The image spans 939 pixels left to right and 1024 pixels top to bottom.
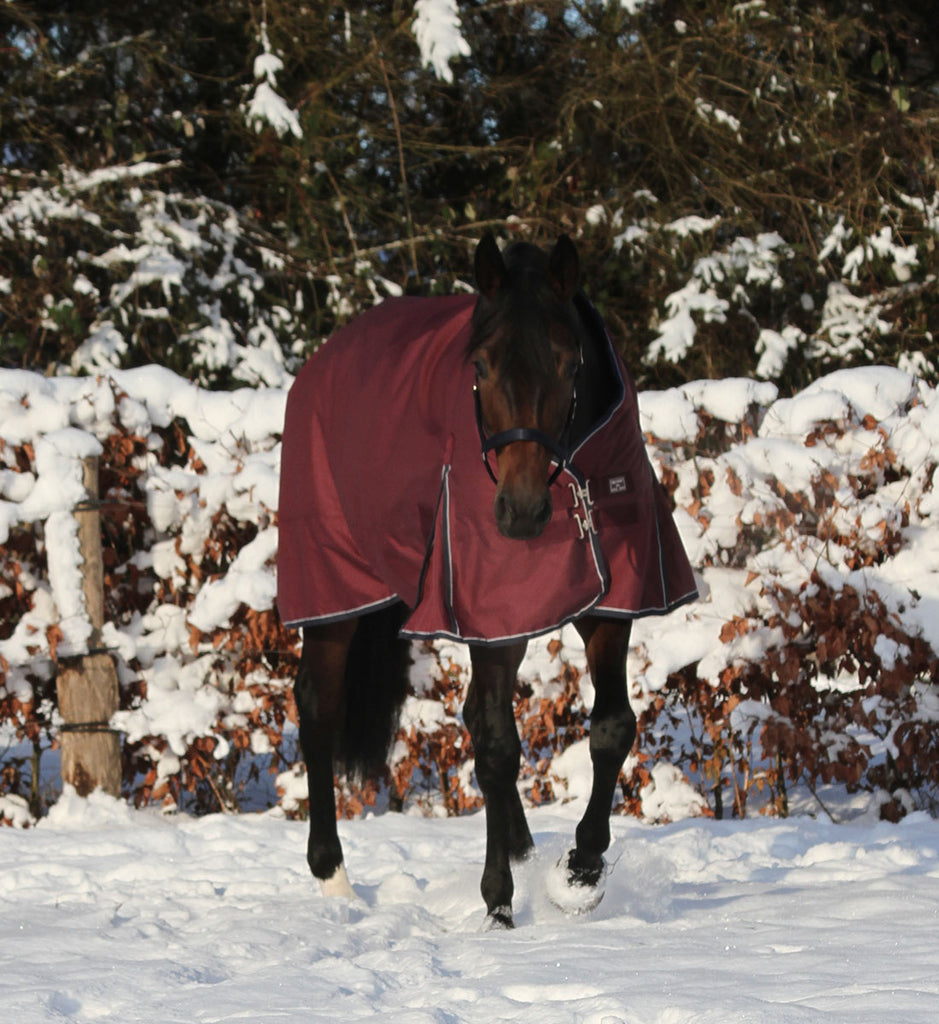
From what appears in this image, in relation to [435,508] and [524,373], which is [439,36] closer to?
[435,508]

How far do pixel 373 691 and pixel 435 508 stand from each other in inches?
43.7

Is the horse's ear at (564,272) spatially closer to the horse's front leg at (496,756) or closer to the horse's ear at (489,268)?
the horse's ear at (489,268)

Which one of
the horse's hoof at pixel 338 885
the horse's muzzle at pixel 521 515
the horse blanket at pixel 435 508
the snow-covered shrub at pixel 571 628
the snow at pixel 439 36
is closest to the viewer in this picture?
the horse's muzzle at pixel 521 515

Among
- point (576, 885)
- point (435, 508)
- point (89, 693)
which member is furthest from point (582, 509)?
point (89, 693)

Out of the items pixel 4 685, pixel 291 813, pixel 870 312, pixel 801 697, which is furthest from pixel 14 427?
pixel 870 312

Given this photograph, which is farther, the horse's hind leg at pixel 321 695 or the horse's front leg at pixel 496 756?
the horse's hind leg at pixel 321 695

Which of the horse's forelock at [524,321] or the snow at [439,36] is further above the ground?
the snow at [439,36]

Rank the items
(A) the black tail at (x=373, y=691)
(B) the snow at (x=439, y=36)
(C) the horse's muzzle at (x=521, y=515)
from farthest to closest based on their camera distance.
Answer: (B) the snow at (x=439, y=36) < (A) the black tail at (x=373, y=691) < (C) the horse's muzzle at (x=521, y=515)

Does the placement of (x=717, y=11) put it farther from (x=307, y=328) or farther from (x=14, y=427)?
(x=14, y=427)

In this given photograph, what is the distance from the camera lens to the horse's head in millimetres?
3004

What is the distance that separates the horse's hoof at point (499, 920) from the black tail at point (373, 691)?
1.10 metres

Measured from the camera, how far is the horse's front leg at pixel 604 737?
345cm

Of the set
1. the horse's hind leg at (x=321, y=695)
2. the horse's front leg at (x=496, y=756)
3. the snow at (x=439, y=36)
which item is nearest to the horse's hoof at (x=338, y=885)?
the horse's hind leg at (x=321, y=695)

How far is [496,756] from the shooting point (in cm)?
343
